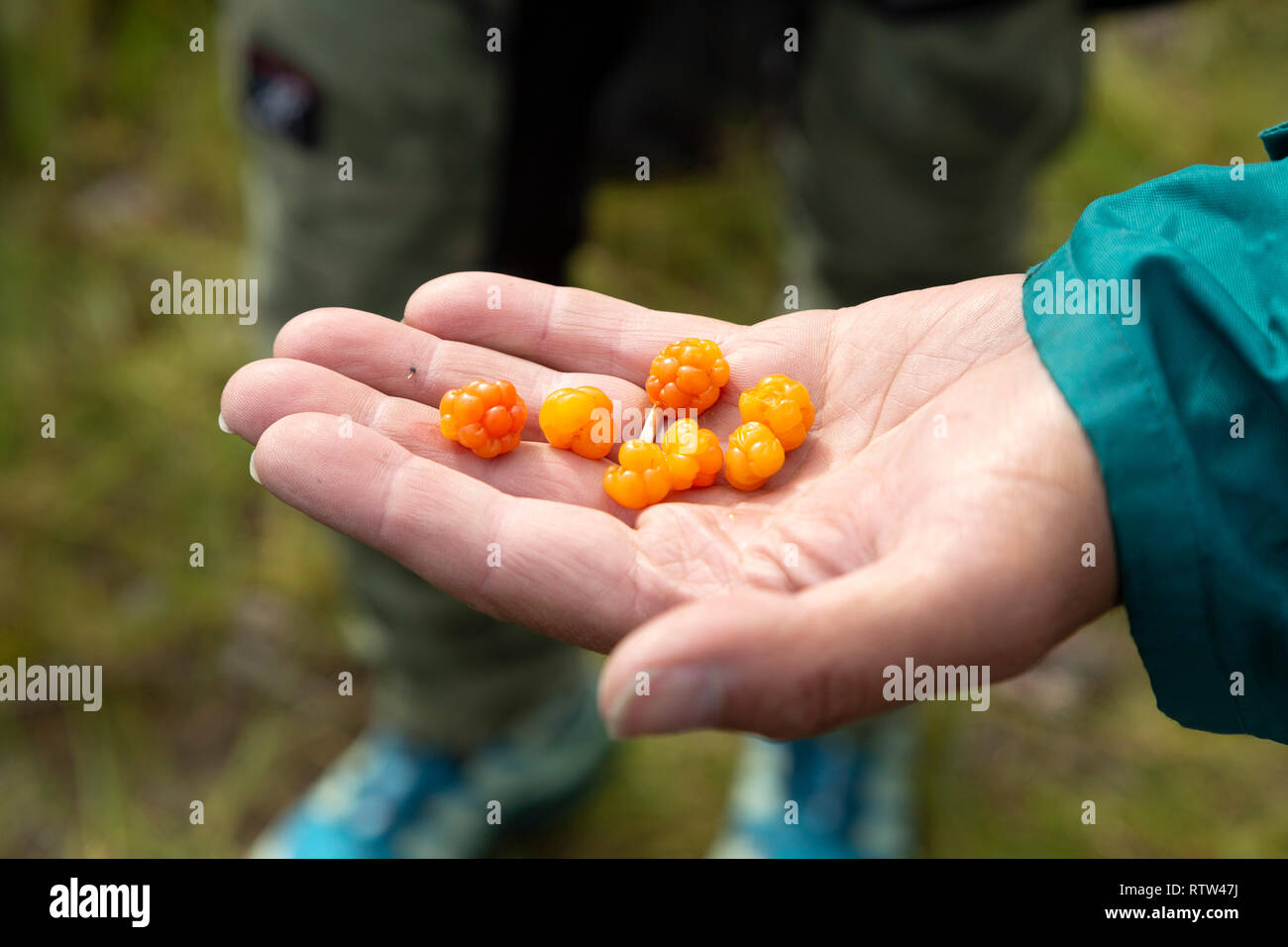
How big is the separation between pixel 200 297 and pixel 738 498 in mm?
4263

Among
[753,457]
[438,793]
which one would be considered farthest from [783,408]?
[438,793]

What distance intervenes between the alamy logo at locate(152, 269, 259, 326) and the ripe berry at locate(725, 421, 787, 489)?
363 cm

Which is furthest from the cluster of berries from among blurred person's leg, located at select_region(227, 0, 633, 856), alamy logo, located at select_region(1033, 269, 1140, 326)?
blurred person's leg, located at select_region(227, 0, 633, 856)

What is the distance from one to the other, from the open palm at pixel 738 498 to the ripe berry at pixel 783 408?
0.21 feet

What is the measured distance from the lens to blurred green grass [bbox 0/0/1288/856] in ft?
13.6

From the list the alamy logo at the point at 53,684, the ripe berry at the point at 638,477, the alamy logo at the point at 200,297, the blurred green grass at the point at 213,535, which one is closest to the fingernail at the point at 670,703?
the ripe berry at the point at 638,477

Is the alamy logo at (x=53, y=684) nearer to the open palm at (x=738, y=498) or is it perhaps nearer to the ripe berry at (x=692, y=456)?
the open palm at (x=738, y=498)

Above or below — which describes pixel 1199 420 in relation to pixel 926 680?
above

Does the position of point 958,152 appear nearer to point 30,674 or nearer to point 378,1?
point 378,1

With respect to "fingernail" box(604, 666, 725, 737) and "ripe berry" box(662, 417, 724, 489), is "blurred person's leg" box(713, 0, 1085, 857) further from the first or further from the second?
"fingernail" box(604, 666, 725, 737)

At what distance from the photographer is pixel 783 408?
259 centimetres

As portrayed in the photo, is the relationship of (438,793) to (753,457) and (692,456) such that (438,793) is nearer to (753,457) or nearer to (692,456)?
(692,456)

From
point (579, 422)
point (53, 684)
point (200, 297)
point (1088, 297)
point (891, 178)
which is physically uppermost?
point (200, 297)

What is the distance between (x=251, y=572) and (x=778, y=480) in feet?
9.91
